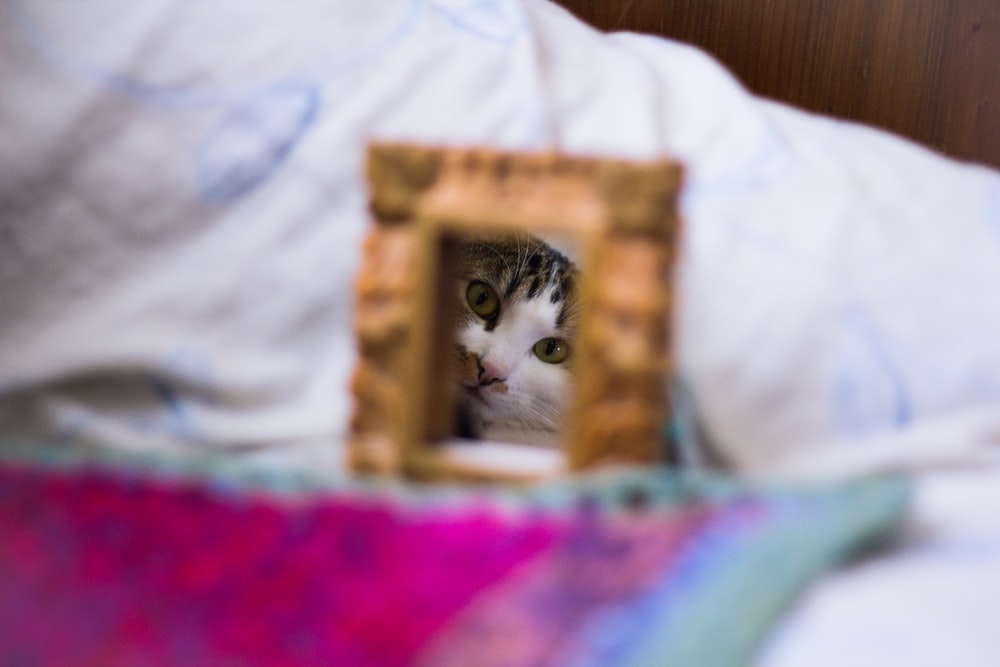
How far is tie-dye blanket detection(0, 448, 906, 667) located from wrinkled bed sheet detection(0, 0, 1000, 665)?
4.7 inches

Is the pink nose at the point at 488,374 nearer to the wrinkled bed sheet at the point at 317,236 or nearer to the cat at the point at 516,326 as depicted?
the cat at the point at 516,326

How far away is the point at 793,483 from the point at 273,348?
14.8 inches

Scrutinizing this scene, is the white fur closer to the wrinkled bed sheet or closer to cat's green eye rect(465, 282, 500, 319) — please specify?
cat's green eye rect(465, 282, 500, 319)

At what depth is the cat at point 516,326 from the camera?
95cm

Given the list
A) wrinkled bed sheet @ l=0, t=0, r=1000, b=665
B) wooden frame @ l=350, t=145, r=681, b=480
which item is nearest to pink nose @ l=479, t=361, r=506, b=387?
wrinkled bed sheet @ l=0, t=0, r=1000, b=665

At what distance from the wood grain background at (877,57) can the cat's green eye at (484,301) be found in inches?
14.5

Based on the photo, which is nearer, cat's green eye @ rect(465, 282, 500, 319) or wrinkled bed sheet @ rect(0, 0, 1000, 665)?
wrinkled bed sheet @ rect(0, 0, 1000, 665)

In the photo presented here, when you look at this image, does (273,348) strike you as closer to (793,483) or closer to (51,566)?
(51,566)

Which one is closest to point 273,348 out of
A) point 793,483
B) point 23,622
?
point 23,622

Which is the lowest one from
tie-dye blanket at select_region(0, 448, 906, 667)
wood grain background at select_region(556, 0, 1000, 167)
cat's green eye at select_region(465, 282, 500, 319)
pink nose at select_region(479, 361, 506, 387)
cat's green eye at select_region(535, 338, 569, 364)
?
tie-dye blanket at select_region(0, 448, 906, 667)

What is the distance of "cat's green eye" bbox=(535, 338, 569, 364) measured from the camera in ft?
3.27

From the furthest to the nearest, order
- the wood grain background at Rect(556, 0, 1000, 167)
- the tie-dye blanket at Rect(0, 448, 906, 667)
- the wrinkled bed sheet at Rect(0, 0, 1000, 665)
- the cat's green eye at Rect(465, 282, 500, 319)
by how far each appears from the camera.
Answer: the cat's green eye at Rect(465, 282, 500, 319) → the wood grain background at Rect(556, 0, 1000, 167) → the wrinkled bed sheet at Rect(0, 0, 1000, 665) → the tie-dye blanket at Rect(0, 448, 906, 667)

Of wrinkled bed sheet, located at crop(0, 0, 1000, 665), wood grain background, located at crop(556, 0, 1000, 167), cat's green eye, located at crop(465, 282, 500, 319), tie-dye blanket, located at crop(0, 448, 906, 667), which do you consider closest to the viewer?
tie-dye blanket, located at crop(0, 448, 906, 667)

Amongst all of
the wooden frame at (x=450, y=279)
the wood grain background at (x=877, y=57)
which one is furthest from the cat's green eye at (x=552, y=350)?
the wooden frame at (x=450, y=279)
